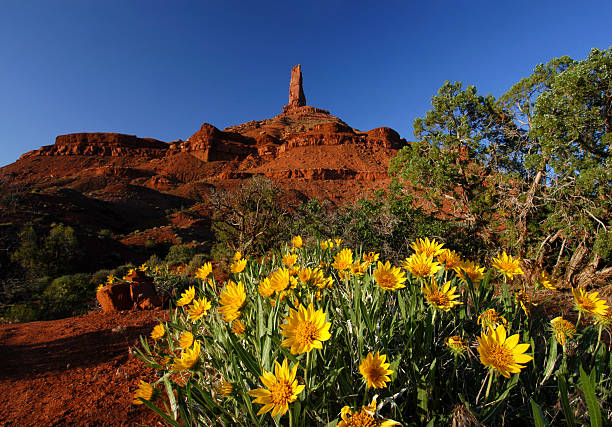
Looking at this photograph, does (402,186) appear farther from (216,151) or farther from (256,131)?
(256,131)

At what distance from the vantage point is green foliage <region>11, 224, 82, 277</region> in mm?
10727

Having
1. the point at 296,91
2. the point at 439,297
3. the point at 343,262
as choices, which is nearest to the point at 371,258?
the point at 343,262

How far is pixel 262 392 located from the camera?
3.30ft

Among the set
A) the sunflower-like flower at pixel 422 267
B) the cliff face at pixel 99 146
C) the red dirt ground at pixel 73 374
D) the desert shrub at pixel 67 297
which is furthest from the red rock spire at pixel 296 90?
the sunflower-like flower at pixel 422 267

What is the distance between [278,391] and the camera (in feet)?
3.36

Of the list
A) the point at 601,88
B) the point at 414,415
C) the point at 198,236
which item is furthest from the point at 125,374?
the point at 198,236

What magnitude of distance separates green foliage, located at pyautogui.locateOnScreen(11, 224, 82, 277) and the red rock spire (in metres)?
73.9

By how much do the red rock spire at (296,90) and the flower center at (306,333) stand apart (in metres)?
83.6

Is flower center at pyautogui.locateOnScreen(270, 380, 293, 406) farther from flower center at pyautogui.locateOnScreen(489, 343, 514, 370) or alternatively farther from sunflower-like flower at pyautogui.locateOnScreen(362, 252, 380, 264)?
sunflower-like flower at pyautogui.locateOnScreen(362, 252, 380, 264)

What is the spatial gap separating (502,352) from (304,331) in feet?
2.77

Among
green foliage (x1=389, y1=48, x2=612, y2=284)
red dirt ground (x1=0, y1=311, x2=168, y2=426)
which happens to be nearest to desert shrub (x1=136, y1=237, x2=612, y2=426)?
red dirt ground (x1=0, y1=311, x2=168, y2=426)

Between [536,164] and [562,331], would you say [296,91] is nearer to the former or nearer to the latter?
[536,164]

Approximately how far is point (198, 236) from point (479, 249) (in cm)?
1909

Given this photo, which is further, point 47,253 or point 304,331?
point 47,253
